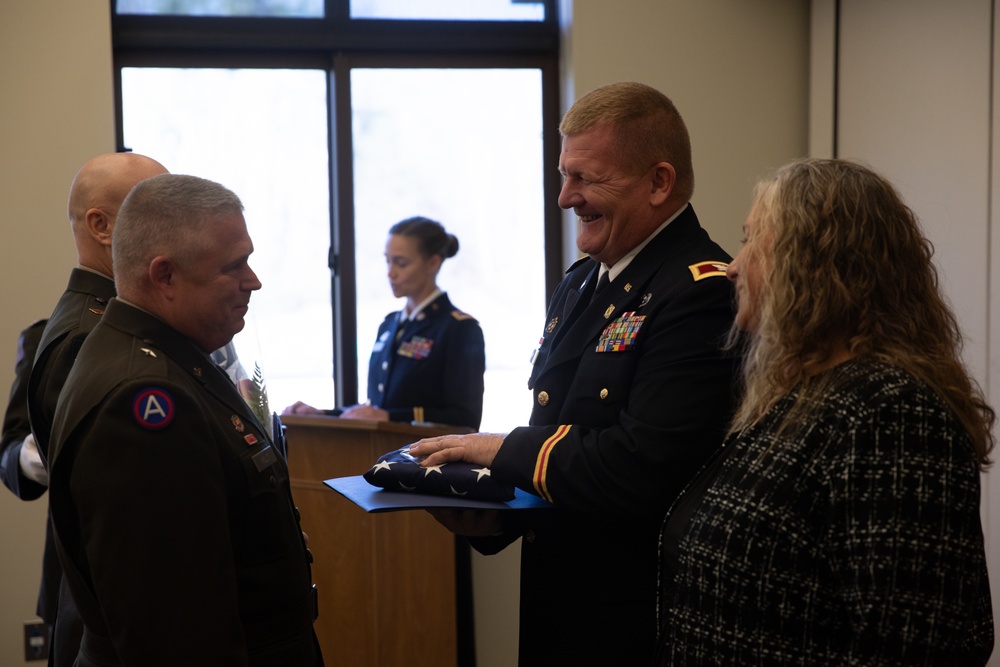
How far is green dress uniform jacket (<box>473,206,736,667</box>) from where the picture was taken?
5.42ft

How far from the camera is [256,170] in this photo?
4.17m

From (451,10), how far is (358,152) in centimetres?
73

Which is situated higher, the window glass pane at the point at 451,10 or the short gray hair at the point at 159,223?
the window glass pane at the point at 451,10

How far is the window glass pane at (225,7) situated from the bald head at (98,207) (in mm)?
2143

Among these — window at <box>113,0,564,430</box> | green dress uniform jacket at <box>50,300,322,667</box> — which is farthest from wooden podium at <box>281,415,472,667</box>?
green dress uniform jacket at <box>50,300,322,667</box>

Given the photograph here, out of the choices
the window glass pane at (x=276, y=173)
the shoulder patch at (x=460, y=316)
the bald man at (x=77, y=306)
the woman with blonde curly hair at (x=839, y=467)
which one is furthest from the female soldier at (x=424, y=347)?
the woman with blonde curly hair at (x=839, y=467)

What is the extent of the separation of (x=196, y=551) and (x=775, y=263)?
0.94 m

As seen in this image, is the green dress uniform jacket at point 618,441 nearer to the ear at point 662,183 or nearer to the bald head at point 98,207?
the ear at point 662,183

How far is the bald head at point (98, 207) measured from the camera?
6.79 ft

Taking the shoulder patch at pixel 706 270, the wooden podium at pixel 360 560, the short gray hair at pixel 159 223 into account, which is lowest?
the wooden podium at pixel 360 560

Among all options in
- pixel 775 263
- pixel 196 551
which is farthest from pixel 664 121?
pixel 196 551

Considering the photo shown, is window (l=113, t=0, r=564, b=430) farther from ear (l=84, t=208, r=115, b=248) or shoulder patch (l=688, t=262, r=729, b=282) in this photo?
shoulder patch (l=688, t=262, r=729, b=282)

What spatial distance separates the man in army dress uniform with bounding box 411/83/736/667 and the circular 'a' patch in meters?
0.50

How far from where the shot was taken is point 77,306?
197cm
